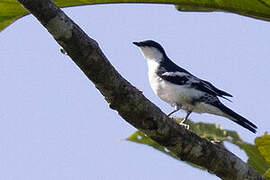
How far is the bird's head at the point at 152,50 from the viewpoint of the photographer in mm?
8514

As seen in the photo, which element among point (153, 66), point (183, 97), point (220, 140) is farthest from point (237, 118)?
point (220, 140)

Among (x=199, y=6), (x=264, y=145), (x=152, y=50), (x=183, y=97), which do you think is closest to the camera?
(x=264, y=145)

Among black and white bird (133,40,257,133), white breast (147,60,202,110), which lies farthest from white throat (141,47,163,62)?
white breast (147,60,202,110)

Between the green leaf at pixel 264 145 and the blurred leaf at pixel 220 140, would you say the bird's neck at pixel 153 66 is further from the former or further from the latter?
the green leaf at pixel 264 145

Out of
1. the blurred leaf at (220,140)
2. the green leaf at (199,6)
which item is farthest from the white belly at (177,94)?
the green leaf at (199,6)

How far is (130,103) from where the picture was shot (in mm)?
3680

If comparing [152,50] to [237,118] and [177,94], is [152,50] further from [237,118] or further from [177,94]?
A: [237,118]

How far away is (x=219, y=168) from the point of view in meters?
4.16

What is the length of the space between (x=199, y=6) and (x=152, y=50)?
4.55 meters

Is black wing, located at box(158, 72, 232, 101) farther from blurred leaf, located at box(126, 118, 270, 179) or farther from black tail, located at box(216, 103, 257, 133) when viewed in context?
blurred leaf, located at box(126, 118, 270, 179)

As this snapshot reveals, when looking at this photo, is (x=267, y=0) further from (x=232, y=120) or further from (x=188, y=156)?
(x=232, y=120)

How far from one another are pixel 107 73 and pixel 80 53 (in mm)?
203

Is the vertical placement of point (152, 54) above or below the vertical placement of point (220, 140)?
below

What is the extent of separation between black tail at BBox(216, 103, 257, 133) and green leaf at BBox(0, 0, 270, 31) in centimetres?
262
